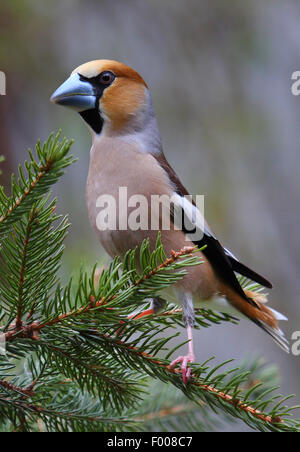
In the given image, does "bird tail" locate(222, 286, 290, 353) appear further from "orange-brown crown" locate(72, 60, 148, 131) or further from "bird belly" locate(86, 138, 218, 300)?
"orange-brown crown" locate(72, 60, 148, 131)

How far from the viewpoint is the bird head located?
7.11 ft

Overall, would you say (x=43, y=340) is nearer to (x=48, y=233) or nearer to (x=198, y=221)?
(x=48, y=233)

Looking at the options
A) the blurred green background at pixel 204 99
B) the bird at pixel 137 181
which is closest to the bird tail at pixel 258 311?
the bird at pixel 137 181

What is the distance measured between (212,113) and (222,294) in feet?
7.12

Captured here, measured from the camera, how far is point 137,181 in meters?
2.01

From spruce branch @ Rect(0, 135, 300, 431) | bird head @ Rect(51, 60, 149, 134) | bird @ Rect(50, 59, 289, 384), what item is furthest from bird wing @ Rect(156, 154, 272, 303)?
spruce branch @ Rect(0, 135, 300, 431)

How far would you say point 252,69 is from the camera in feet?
13.8

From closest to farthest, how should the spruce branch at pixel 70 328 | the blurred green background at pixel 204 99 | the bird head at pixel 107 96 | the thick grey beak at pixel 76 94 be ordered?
1. the spruce branch at pixel 70 328
2. the thick grey beak at pixel 76 94
3. the bird head at pixel 107 96
4. the blurred green background at pixel 204 99

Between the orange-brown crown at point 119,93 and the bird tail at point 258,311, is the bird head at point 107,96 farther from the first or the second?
the bird tail at point 258,311

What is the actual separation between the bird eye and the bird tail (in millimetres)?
947

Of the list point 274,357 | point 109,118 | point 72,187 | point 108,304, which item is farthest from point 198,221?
point 274,357

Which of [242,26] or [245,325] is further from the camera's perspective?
[245,325]

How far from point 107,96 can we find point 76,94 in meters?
0.17

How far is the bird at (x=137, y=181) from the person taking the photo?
1941 millimetres
